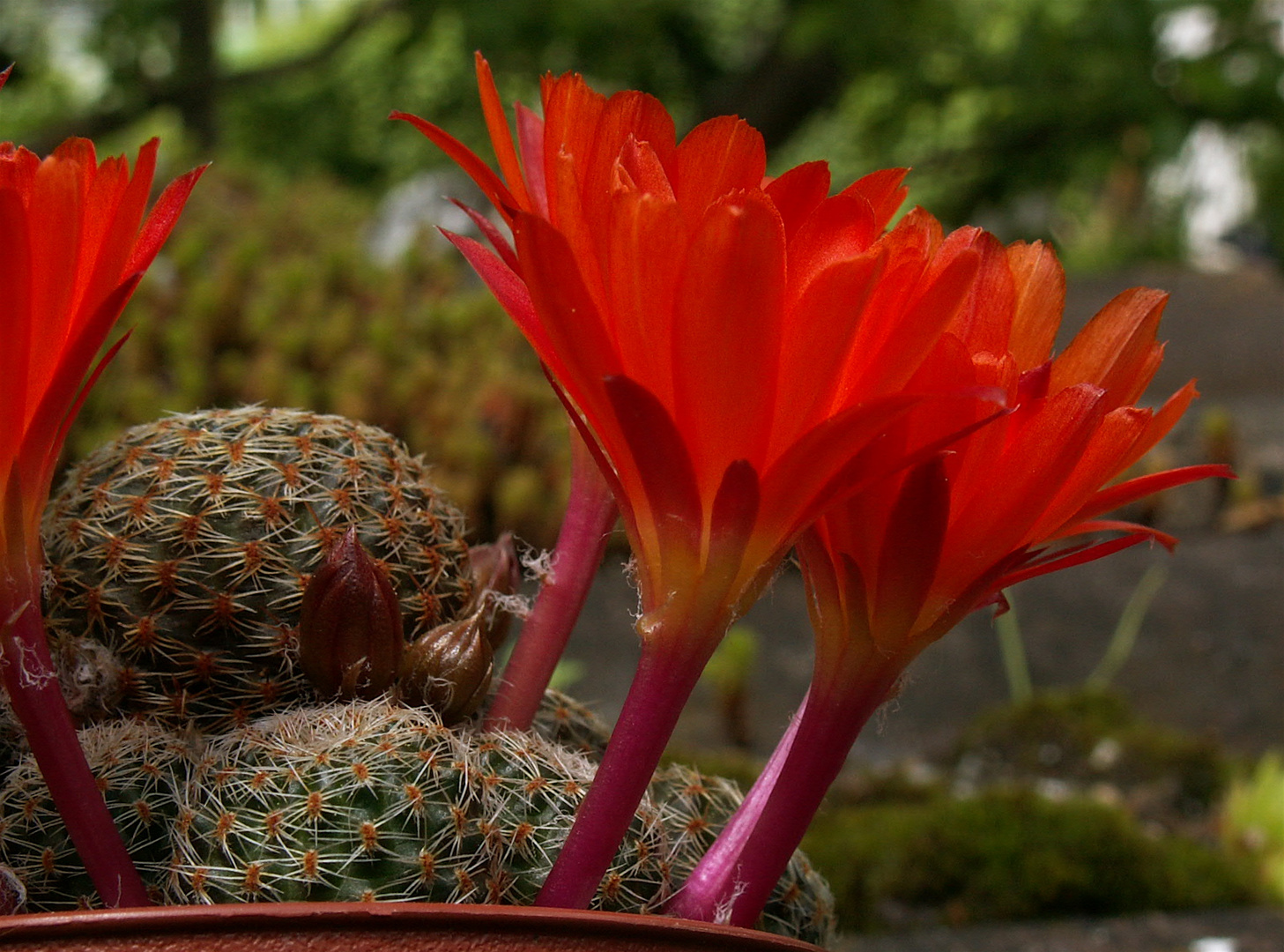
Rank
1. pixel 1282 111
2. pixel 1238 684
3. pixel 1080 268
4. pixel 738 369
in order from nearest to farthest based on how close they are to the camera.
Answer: pixel 738 369, pixel 1238 684, pixel 1282 111, pixel 1080 268

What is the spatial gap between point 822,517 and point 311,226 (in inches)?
188

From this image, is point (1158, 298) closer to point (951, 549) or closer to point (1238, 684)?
point (951, 549)

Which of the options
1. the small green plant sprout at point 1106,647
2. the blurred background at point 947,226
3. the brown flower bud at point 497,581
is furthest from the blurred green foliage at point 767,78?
the brown flower bud at point 497,581

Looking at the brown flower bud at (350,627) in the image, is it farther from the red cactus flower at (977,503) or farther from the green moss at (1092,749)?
the green moss at (1092,749)

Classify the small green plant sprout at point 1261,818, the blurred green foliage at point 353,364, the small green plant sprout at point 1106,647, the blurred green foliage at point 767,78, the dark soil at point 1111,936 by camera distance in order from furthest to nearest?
the blurred green foliage at point 767,78
the small green plant sprout at point 1106,647
the blurred green foliage at point 353,364
the small green plant sprout at point 1261,818
the dark soil at point 1111,936

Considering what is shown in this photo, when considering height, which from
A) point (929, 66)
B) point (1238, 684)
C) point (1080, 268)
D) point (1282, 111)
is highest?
point (1080, 268)

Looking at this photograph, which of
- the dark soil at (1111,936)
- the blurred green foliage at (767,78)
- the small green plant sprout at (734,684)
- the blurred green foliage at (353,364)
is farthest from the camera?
the blurred green foliage at (767,78)

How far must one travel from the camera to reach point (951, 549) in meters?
0.43

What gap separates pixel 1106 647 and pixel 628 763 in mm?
3531

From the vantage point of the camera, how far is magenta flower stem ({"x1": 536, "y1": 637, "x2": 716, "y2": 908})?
42cm

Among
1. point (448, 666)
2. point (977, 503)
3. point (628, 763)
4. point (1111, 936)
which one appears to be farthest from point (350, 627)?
point (1111, 936)

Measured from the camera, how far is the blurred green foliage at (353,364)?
278cm

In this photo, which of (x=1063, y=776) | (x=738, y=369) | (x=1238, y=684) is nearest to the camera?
(x=738, y=369)

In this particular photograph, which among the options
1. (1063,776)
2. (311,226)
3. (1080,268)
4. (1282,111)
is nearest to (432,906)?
(1063,776)
